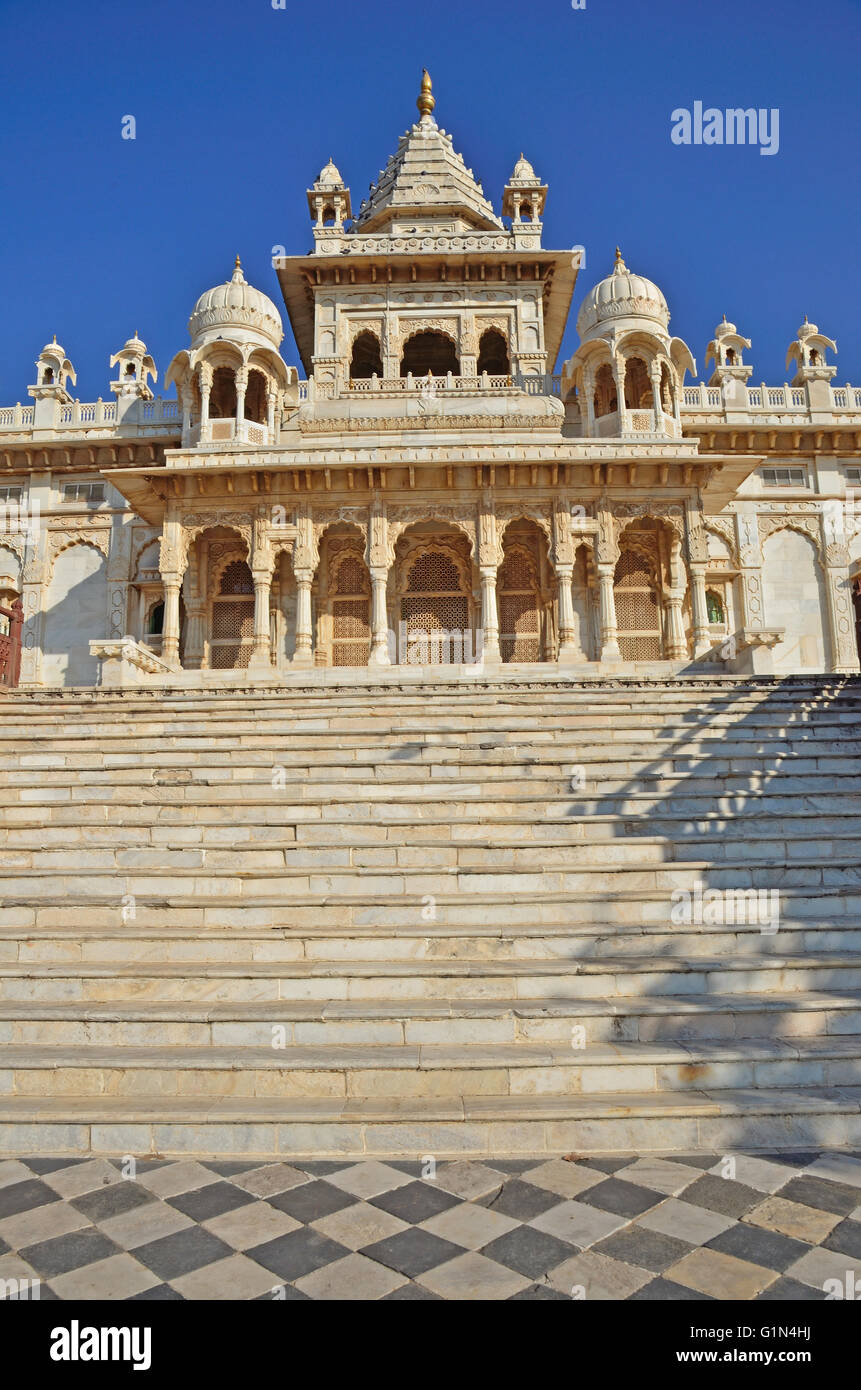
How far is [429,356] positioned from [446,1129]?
21374 millimetres

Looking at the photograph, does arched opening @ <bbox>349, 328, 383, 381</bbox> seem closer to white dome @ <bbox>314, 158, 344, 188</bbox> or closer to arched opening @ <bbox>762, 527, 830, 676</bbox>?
white dome @ <bbox>314, 158, 344, 188</bbox>

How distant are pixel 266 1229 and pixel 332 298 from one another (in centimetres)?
2164

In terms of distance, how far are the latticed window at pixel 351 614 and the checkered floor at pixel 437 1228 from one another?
15.2m

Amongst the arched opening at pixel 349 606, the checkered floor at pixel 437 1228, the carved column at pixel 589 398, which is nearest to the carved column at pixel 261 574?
the arched opening at pixel 349 606

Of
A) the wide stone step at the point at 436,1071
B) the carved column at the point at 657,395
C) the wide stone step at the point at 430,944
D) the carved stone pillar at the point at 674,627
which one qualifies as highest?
the carved column at the point at 657,395

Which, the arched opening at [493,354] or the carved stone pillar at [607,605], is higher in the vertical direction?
the arched opening at [493,354]

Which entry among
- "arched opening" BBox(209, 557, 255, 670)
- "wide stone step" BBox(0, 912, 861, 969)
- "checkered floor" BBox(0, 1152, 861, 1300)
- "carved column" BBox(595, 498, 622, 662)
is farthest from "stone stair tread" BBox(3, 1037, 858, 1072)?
"arched opening" BBox(209, 557, 255, 670)

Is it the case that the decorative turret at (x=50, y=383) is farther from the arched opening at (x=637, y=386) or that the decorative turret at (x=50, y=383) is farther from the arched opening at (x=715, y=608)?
the arched opening at (x=715, y=608)

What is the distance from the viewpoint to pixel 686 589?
60.1ft

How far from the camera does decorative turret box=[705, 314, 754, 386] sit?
22891mm

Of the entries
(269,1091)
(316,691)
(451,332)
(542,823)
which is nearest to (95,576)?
(451,332)

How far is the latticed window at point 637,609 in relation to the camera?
18.9m

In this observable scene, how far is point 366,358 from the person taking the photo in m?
22.1
